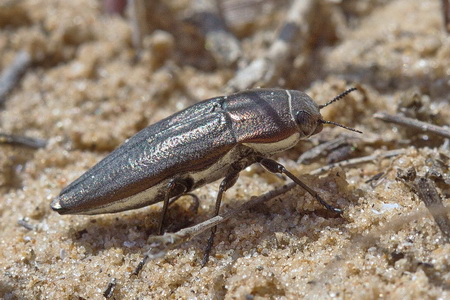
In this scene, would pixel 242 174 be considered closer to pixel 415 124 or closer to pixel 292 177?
pixel 292 177

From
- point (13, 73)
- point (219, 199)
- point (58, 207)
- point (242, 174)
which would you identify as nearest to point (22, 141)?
point (13, 73)

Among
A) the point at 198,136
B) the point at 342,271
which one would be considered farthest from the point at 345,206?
the point at 198,136

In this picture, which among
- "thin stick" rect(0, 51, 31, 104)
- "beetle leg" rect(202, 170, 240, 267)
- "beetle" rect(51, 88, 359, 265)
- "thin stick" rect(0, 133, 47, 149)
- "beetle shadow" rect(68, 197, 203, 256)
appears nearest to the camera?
"beetle leg" rect(202, 170, 240, 267)

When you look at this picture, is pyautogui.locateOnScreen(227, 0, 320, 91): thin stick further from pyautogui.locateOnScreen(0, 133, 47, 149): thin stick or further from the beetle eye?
pyautogui.locateOnScreen(0, 133, 47, 149): thin stick

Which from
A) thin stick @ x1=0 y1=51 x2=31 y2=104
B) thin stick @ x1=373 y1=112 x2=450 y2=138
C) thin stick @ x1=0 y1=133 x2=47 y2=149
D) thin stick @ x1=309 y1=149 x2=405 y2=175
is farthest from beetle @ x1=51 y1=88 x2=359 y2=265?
thin stick @ x1=0 y1=51 x2=31 y2=104

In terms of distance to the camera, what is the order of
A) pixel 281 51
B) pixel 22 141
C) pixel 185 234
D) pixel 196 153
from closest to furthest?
pixel 185 234 → pixel 196 153 → pixel 22 141 → pixel 281 51

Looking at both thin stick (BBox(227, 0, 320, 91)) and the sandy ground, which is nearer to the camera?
the sandy ground

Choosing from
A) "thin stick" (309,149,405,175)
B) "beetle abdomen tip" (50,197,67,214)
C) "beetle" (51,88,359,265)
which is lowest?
"thin stick" (309,149,405,175)
